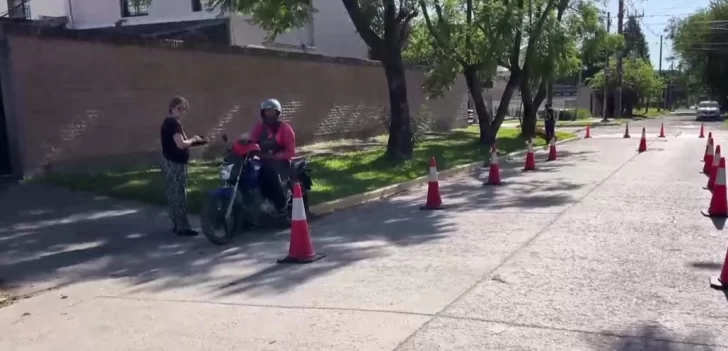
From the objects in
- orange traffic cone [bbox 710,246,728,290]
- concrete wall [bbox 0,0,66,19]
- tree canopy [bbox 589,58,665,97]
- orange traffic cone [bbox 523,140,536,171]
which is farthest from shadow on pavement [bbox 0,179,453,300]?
tree canopy [bbox 589,58,665,97]

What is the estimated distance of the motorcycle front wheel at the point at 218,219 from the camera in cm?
927

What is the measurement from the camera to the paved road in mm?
5723

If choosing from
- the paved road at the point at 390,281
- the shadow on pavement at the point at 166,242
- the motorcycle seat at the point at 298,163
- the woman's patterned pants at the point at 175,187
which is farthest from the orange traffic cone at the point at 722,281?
the woman's patterned pants at the point at 175,187

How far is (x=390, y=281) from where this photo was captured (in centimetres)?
730

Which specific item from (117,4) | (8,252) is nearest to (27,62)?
(8,252)

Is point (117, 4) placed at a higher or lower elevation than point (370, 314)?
higher

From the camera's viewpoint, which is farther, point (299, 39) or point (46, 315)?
point (299, 39)

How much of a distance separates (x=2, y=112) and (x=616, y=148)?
1868 cm

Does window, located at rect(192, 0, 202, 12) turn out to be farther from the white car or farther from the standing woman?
the white car

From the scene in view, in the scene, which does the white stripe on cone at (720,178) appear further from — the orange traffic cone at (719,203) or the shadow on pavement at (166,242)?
the shadow on pavement at (166,242)

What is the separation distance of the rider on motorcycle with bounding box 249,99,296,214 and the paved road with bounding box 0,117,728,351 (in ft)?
2.01

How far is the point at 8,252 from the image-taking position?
29.6 ft

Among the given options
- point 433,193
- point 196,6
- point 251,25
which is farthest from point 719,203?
point 196,6

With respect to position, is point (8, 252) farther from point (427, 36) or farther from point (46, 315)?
point (427, 36)
